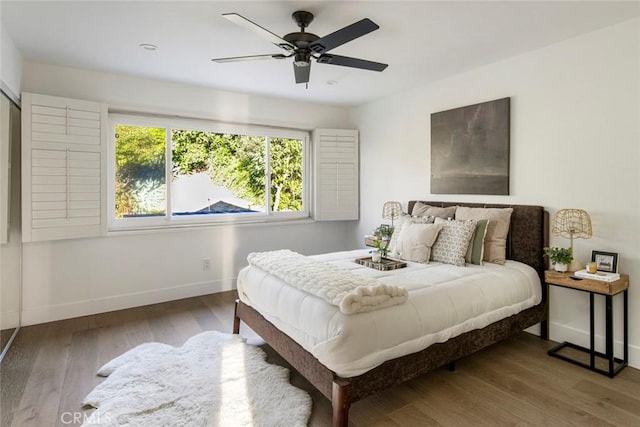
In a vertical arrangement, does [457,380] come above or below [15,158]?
below

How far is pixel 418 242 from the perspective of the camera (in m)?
3.09

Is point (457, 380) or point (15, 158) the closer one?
point (457, 380)

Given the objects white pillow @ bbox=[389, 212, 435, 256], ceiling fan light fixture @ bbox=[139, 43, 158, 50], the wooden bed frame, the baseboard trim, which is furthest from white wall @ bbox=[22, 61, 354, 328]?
white pillow @ bbox=[389, 212, 435, 256]

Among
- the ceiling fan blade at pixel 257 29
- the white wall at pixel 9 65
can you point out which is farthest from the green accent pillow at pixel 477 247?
the white wall at pixel 9 65

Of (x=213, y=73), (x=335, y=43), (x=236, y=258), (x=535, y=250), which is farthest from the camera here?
(x=236, y=258)

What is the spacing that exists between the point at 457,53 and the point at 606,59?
108 cm

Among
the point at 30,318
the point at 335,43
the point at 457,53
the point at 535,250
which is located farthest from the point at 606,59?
the point at 30,318

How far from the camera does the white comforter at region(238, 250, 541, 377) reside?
183 centimetres

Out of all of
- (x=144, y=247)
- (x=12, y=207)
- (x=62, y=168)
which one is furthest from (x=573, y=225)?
(x=12, y=207)

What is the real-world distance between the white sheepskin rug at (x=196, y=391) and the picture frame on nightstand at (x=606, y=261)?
7.61ft

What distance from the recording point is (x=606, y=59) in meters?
2.66

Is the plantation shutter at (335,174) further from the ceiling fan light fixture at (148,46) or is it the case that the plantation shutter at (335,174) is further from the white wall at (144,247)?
the ceiling fan light fixture at (148,46)

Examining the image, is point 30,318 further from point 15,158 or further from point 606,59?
point 606,59

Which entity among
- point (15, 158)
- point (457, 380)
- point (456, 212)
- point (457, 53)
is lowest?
point (457, 380)
